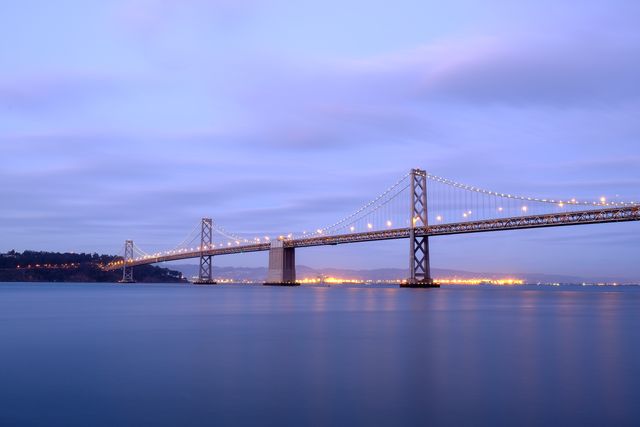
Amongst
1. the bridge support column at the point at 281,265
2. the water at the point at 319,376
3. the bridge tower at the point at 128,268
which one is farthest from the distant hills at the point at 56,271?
the water at the point at 319,376

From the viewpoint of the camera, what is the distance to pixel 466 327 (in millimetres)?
20281

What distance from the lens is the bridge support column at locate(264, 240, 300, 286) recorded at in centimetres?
7044

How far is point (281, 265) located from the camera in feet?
236

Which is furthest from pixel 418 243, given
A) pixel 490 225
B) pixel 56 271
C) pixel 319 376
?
pixel 56 271

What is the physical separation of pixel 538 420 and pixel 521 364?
14.6 ft

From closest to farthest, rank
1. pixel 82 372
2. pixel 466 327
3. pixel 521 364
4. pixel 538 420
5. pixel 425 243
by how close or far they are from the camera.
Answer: pixel 538 420 < pixel 82 372 < pixel 521 364 < pixel 466 327 < pixel 425 243

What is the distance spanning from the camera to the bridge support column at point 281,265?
231ft

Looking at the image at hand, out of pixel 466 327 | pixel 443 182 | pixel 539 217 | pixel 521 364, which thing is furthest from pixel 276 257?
pixel 521 364

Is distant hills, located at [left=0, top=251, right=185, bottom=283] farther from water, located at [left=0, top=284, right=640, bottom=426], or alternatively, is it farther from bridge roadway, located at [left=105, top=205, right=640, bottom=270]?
water, located at [left=0, top=284, right=640, bottom=426]

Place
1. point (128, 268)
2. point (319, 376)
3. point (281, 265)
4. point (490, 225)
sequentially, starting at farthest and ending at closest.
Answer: point (128, 268) < point (281, 265) < point (490, 225) < point (319, 376)

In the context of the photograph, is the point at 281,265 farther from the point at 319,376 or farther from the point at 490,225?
the point at 319,376

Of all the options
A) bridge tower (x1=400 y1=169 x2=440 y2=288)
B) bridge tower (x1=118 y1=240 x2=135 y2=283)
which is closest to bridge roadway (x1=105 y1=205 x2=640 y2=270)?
bridge tower (x1=400 y1=169 x2=440 y2=288)

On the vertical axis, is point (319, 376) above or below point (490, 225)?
below

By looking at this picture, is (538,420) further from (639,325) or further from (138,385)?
(639,325)
